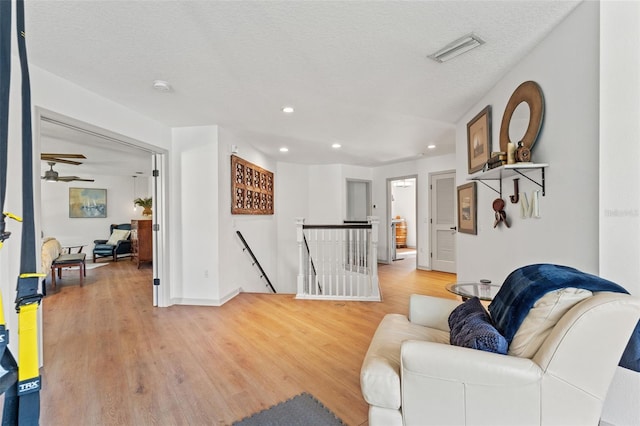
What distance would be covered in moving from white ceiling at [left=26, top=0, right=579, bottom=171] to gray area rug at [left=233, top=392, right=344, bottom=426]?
7.55 ft

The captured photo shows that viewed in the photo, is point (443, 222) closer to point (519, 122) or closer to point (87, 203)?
point (519, 122)

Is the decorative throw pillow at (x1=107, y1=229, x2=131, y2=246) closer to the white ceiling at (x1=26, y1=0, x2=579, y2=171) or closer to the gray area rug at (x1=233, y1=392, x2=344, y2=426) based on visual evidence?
the white ceiling at (x1=26, y1=0, x2=579, y2=171)

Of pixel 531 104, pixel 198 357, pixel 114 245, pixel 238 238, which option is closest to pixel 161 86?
pixel 198 357

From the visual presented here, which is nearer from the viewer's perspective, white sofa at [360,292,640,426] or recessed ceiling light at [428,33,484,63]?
white sofa at [360,292,640,426]

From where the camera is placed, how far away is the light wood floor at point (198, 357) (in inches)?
73.5

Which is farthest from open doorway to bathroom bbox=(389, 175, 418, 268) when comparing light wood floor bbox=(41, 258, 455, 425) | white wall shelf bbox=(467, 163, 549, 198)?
white wall shelf bbox=(467, 163, 549, 198)

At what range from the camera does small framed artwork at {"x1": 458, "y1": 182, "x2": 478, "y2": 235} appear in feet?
10.6

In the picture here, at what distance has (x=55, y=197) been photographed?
7621 mm

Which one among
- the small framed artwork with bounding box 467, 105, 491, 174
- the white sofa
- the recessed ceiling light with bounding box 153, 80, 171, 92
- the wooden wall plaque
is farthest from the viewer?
the wooden wall plaque

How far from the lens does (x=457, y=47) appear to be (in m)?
2.07

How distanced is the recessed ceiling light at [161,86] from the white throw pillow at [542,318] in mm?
3011

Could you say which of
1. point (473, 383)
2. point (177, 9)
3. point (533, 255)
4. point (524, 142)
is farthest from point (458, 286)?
point (177, 9)

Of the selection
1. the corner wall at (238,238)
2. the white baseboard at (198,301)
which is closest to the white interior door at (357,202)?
the corner wall at (238,238)

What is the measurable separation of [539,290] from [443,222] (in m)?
4.97
